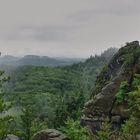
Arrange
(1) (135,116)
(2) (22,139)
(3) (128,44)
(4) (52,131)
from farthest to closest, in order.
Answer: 1. (2) (22,139)
2. (3) (128,44)
3. (4) (52,131)
4. (1) (135,116)

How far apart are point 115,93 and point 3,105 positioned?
23103mm

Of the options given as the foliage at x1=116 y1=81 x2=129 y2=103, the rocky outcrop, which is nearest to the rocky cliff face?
the foliage at x1=116 y1=81 x2=129 y2=103

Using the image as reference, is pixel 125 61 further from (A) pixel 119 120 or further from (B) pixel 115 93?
(A) pixel 119 120

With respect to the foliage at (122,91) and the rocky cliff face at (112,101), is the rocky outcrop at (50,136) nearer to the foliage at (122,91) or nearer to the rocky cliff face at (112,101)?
the rocky cliff face at (112,101)

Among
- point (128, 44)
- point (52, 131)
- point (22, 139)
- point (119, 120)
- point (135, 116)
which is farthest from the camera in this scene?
point (22, 139)

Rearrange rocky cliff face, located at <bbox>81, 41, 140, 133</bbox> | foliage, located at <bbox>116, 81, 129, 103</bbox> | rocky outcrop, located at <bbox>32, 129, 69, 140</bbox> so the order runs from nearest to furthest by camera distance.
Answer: rocky outcrop, located at <bbox>32, 129, 69, 140</bbox> → foliage, located at <bbox>116, 81, 129, 103</bbox> → rocky cliff face, located at <bbox>81, 41, 140, 133</bbox>

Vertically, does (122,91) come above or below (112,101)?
above

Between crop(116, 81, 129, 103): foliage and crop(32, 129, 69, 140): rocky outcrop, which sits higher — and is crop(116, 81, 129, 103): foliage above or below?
above

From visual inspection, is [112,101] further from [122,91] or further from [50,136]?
[50,136]

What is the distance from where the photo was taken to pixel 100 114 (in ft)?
230

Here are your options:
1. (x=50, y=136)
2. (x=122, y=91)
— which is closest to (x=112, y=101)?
(x=122, y=91)

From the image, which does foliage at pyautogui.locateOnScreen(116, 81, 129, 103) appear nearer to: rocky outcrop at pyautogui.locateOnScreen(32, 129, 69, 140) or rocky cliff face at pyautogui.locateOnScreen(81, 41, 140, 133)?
rocky cliff face at pyautogui.locateOnScreen(81, 41, 140, 133)

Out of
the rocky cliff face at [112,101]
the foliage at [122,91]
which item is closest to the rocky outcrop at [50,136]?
the rocky cliff face at [112,101]

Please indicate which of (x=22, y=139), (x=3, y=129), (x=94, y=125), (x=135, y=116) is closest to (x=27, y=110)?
(x=22, y=139)
